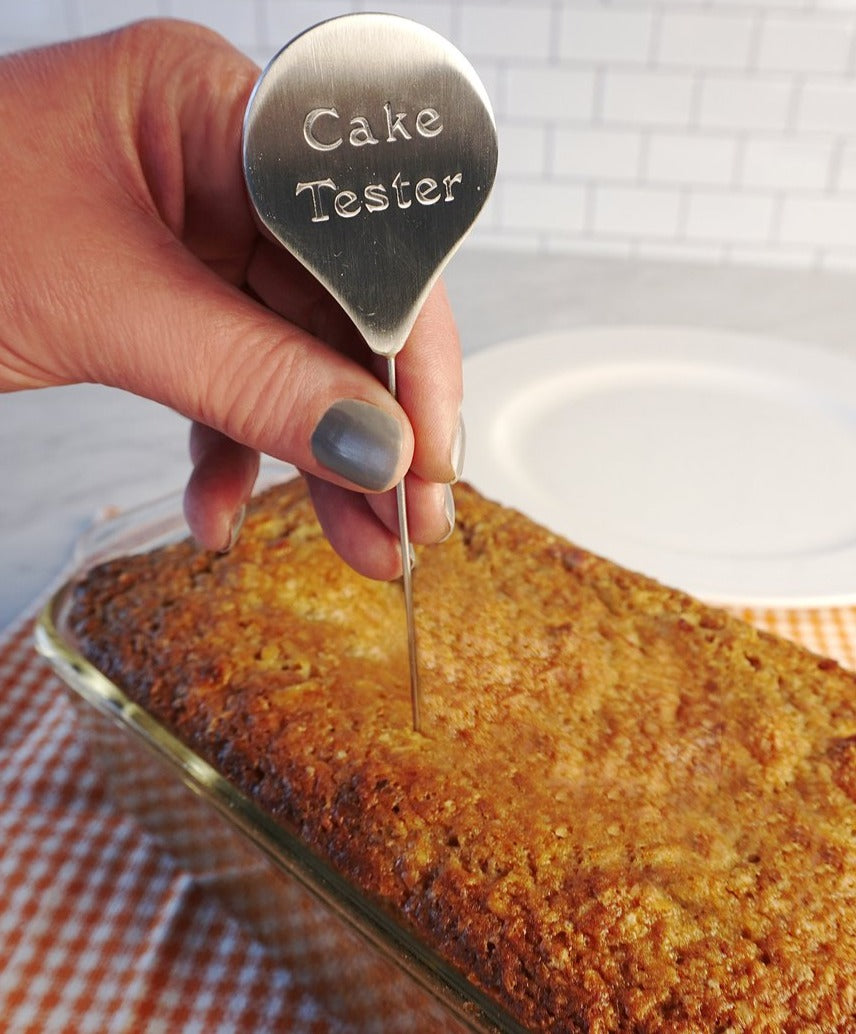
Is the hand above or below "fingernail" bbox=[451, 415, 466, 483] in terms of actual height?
above

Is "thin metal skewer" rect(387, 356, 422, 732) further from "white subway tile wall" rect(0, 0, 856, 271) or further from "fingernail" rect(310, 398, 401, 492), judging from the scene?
"white subway tile wall" rect(0, 0, 856, 271)

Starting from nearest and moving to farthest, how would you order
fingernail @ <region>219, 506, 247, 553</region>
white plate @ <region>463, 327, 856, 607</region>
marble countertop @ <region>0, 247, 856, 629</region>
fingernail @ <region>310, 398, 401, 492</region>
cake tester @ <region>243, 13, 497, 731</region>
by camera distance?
cake tester @ <region>243, 13, 497, 731</region>, fingernail @ <region>310, 398, 401, 492</region>, fingernail @ <region>219, 506, 247, 553</region>, white plate @ <region>463, 327, 856, 607</region>, marble countertop @ <region>0, 247, 856, 629</region>

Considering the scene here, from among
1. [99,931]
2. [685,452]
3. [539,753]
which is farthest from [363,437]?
[685,452]

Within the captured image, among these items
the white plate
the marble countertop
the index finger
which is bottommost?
the marble countertop

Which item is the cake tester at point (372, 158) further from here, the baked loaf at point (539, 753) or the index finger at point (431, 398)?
the baked loaf at point (539, 753)

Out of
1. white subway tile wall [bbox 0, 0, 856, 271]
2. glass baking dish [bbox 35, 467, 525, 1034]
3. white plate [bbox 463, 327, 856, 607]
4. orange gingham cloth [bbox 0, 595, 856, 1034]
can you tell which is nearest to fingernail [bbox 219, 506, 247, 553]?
glass baking dish [bbox 35, 467, 525, 1034]

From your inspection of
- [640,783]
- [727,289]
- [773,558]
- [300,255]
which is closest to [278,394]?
[300,255]

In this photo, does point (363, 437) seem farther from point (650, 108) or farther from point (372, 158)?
point (650, 108)
